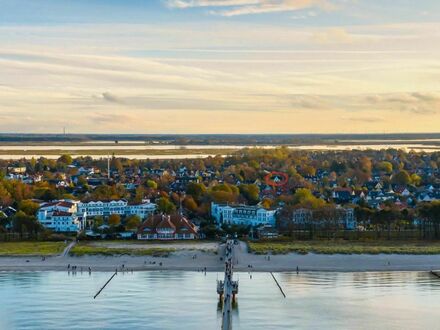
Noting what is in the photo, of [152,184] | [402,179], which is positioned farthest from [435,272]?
[402,179]

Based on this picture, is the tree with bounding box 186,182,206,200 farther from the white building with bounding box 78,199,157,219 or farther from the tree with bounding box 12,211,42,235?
the tree with bounding box 12,211,42,235

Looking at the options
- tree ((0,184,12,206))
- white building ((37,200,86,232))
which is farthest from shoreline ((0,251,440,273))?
tree ((0,184,12,206))

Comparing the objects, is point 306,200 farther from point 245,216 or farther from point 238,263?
point 238,263

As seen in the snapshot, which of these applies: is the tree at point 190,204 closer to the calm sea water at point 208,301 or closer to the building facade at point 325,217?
the building facade at point 325,217

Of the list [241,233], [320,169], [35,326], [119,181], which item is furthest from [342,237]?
[320,169]

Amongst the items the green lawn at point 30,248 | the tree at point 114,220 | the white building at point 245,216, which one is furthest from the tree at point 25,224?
the white building at point 245,216

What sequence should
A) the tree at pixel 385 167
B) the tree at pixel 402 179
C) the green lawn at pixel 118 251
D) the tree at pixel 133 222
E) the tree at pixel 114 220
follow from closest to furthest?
the green lawn at pixel 118 251 < the tree at pixel 133 222 < the tree at pixel 114 220 < the tree at pixel 402 179 < the tree at pixel 385 167

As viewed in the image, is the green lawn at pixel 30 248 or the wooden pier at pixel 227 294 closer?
the wooden pier at pixel 227 294
